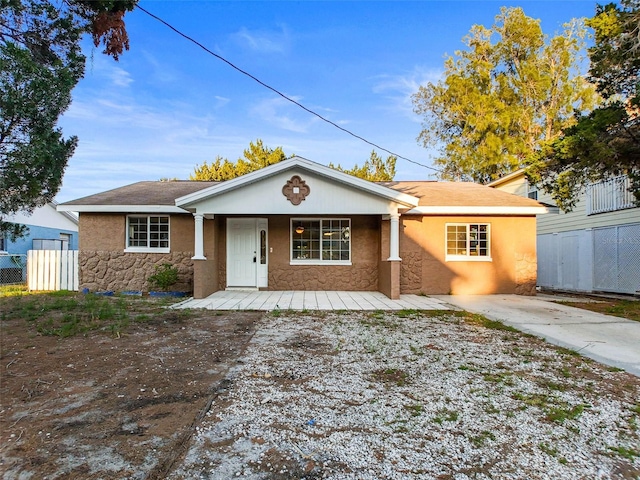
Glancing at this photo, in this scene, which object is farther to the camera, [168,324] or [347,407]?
[168,324]

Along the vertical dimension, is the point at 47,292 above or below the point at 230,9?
below

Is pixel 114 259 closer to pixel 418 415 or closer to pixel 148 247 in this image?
pixel 148 247

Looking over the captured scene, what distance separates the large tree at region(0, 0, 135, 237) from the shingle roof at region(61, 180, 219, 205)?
4.72m

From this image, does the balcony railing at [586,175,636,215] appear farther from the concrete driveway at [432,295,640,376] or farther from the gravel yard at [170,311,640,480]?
the gravel yard at [170,311,640,480]

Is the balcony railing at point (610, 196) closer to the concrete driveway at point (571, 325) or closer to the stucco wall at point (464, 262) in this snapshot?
the stucco wall at point (464, 262)

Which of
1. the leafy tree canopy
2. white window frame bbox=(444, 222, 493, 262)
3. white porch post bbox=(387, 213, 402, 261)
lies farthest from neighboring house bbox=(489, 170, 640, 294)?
the leafy tree canopy

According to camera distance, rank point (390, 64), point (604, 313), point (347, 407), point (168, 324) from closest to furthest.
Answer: point (347, 407) → point (168, 324) → point (604, 313) → point (390, 64)

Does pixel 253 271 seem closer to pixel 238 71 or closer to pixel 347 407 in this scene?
pixel 238 71

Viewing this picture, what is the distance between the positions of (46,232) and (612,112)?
80.8ft

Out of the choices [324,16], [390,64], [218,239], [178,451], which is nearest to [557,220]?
[390,64]

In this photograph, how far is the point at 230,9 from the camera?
415 inches

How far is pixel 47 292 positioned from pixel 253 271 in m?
6.31

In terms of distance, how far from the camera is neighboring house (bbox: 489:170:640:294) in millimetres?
12298

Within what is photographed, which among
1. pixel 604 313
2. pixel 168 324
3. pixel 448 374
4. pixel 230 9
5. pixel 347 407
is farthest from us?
pixel 230 9
